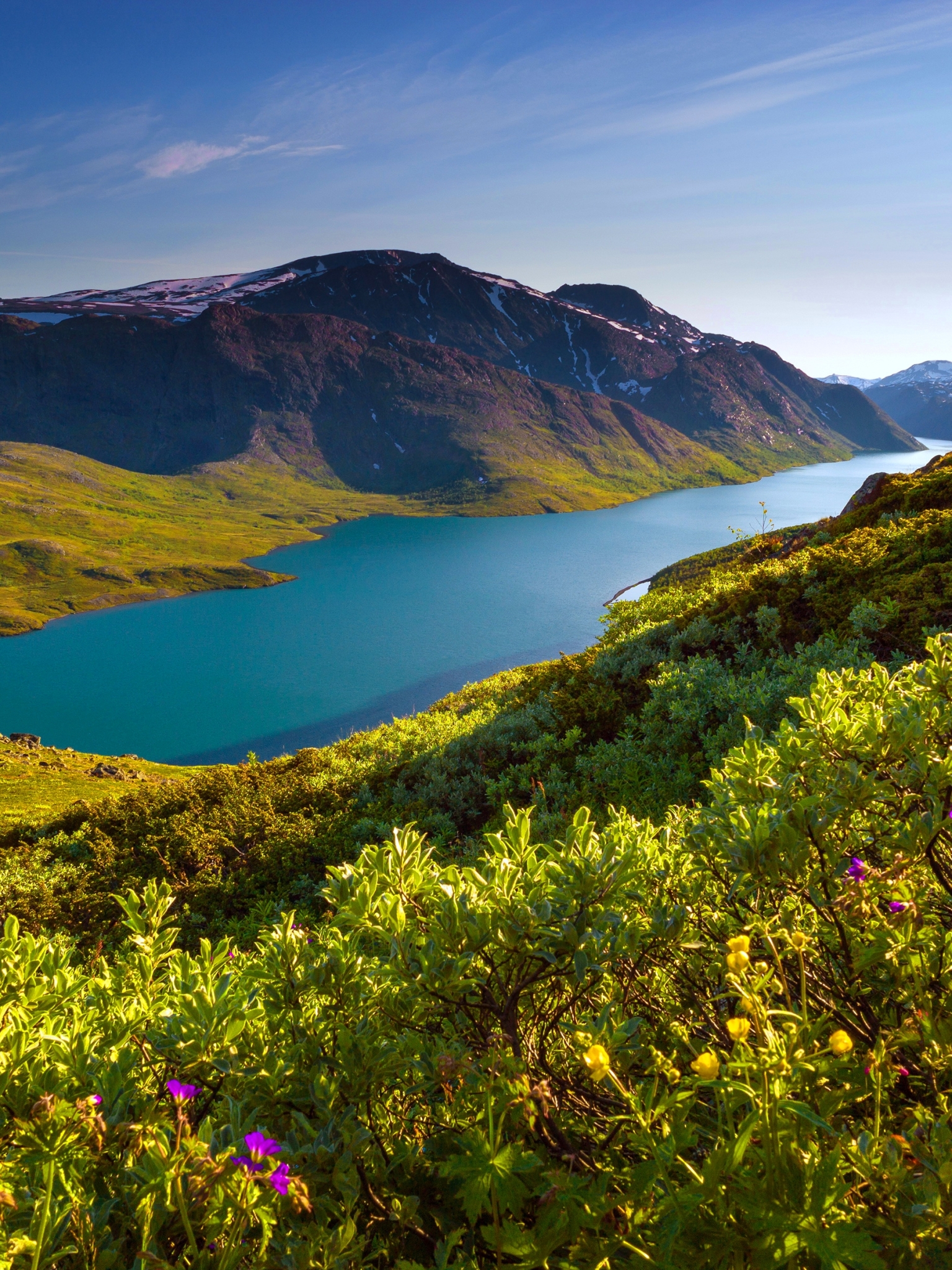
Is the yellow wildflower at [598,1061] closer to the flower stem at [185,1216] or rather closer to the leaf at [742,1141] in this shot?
the leaf at [742,1141]

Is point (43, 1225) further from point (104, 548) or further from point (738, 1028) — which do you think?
point (104, 548)

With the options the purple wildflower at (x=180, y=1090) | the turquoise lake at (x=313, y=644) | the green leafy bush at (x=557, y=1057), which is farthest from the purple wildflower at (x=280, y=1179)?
the turquoise lake at (x=313, y=644)

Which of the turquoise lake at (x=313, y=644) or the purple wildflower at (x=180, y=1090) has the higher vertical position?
the purple wildflower at (x=180, y=1090)

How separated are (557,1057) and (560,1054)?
0.02 metres

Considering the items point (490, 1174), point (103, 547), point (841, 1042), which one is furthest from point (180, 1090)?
point (103, 547)

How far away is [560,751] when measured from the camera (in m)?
9.23

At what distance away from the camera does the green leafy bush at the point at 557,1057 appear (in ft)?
4.94

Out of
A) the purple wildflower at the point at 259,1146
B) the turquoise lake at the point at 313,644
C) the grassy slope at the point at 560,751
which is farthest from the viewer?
the turquoise lake at the point at 313,644

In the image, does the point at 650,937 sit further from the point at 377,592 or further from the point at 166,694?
the point at 377,592

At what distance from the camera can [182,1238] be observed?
1650 mm

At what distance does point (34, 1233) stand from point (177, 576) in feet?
435

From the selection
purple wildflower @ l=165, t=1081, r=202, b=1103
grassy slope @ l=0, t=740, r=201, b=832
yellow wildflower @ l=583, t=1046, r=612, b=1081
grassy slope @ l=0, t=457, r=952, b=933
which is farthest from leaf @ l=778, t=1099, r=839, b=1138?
grassy slope @ l=0, t=740, r=201, b=832

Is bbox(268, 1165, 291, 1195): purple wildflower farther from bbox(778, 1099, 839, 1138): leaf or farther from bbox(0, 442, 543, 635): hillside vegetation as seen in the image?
bbox(0, 442, 543, 635): hillside vegetation

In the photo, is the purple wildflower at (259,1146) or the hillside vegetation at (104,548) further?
the hillside vegetation at (104,548)
